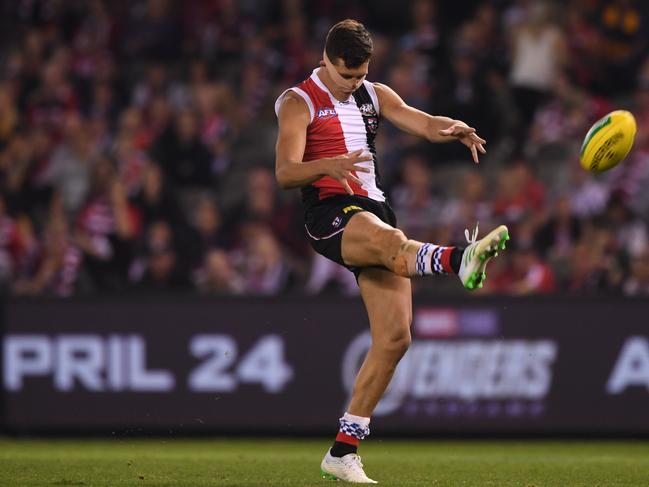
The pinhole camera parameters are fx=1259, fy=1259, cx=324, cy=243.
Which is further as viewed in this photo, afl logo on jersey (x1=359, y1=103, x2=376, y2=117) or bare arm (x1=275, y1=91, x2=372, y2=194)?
afl logo on jersey (x1=359, y1=103, x2=376, y2=117)

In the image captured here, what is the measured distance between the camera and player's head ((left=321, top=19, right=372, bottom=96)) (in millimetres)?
7613

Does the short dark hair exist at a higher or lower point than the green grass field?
higher

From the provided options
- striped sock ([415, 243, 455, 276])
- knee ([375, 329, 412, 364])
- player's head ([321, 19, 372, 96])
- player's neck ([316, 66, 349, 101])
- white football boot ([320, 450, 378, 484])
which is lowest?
white football boot ([320, 450, 378, 484])

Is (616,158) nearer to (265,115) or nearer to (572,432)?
(572,432)

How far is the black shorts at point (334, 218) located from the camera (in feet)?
25.0

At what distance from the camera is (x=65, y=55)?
1769 cm

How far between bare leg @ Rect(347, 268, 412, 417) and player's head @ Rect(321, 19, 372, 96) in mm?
1193

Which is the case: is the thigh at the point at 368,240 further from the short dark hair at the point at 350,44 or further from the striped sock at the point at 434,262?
the short dark hair at the point at 350,44

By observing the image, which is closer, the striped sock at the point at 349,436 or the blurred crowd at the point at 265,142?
the striped sock at the point at 349,436

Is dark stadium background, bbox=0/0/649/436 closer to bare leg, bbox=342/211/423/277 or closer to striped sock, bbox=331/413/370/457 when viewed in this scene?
striped sock, bbox=331/413/370/457

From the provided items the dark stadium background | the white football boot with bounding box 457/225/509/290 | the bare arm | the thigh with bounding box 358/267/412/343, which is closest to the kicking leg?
the white football boot with bounding box 457/225/509/290

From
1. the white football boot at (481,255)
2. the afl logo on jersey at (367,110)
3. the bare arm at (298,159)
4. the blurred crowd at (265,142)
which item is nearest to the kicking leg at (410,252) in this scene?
the white football boot at (481,255)

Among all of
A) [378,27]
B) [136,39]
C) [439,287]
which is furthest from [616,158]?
[136,39]

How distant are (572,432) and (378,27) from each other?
752 cm
